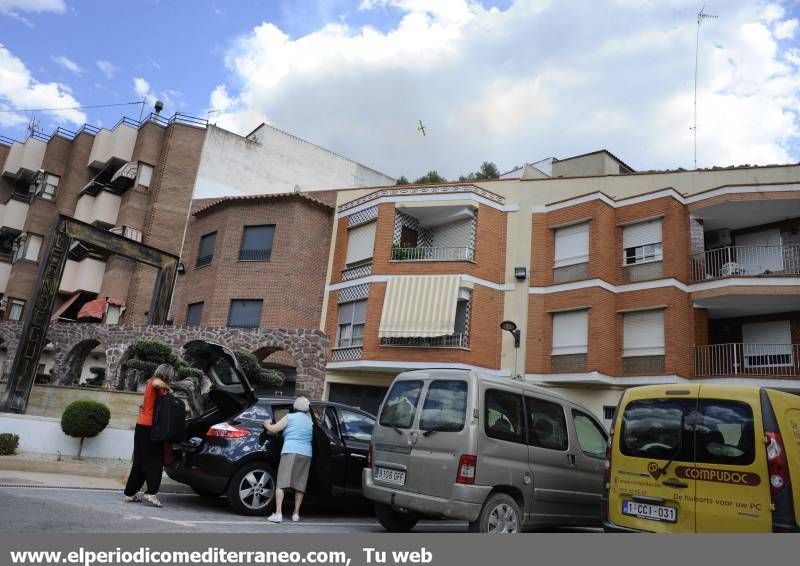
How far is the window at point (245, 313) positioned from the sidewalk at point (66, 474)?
13.1 metres

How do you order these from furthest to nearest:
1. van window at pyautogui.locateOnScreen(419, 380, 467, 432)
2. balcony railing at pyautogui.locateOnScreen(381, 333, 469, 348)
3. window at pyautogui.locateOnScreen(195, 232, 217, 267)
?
window at pyautogui.locateOnScreen(195, 232, 217, 267), balcony railing at pyautogui.locateOnScreen(381, 333, 469, 348), van window at pyautogui.locateOnScreen(419, 380, 467, 432)

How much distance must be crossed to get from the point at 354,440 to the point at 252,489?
1593 mm

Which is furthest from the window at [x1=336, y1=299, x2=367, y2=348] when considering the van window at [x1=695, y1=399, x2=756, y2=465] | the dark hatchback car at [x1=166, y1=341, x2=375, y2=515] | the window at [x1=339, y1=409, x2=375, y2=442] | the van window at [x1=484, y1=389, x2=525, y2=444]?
the van window at [x1=695, y1=399, x2=756, y2=465]

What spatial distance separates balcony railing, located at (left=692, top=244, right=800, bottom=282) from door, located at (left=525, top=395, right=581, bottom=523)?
46.0 ft

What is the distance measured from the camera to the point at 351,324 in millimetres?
24094

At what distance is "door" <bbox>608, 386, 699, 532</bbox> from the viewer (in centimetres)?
606

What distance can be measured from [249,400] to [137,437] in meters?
1.49

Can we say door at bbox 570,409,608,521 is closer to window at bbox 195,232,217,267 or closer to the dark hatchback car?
the dark hatchback car

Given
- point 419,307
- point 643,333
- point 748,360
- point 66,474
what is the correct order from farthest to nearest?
point 419,307 < point 643,333 < point 748,360 < point 66,474

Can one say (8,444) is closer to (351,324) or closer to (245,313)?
(245,313)

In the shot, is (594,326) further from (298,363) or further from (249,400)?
(249,400)

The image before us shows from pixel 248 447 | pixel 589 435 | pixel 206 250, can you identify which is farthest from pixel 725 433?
pixel 206 250

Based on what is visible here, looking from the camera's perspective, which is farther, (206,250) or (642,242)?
(206,250)

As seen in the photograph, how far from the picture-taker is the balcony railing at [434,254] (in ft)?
74.6
